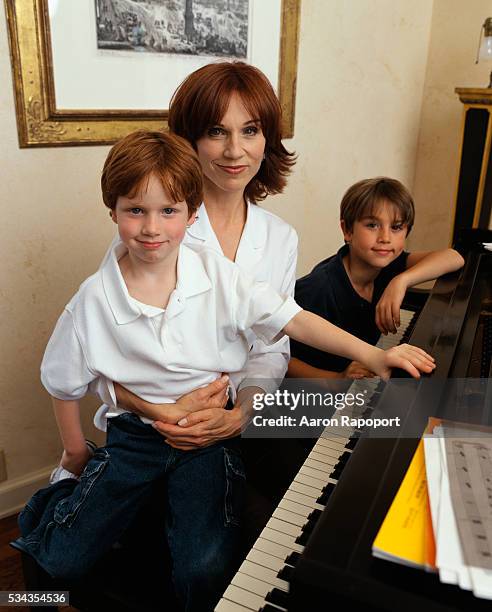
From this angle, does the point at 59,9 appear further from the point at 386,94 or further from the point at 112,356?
the point at 386,94

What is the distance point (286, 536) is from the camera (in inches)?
40.0

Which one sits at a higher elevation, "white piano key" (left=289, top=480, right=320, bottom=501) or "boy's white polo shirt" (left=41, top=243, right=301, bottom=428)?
"boy's white polo shirt" (left=41, top=243, right=301, bottom=428)

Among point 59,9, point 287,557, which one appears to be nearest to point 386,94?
point 59,9

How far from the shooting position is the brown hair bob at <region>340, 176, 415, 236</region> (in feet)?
5.83

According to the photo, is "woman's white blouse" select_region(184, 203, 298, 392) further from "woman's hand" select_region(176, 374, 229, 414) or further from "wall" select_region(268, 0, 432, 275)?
"wall" select_region(268, 0, 432, 275)

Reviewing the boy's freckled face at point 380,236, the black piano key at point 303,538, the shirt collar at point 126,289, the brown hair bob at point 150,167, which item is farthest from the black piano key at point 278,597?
the boy's freckled face at point 380,236

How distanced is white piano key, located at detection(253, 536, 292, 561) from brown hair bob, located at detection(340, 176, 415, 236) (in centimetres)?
108

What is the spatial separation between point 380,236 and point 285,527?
0.99 metres

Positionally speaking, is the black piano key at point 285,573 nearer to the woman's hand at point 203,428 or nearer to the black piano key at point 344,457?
the black piano key at point 344,457

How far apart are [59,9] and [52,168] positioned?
0.48m

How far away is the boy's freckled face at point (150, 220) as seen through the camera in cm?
119

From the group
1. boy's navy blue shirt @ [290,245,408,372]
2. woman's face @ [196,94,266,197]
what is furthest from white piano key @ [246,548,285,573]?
woman's face @ [196,94,266,197]

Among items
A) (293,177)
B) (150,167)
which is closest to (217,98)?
(150,167)

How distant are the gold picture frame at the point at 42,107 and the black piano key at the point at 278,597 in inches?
60.3
